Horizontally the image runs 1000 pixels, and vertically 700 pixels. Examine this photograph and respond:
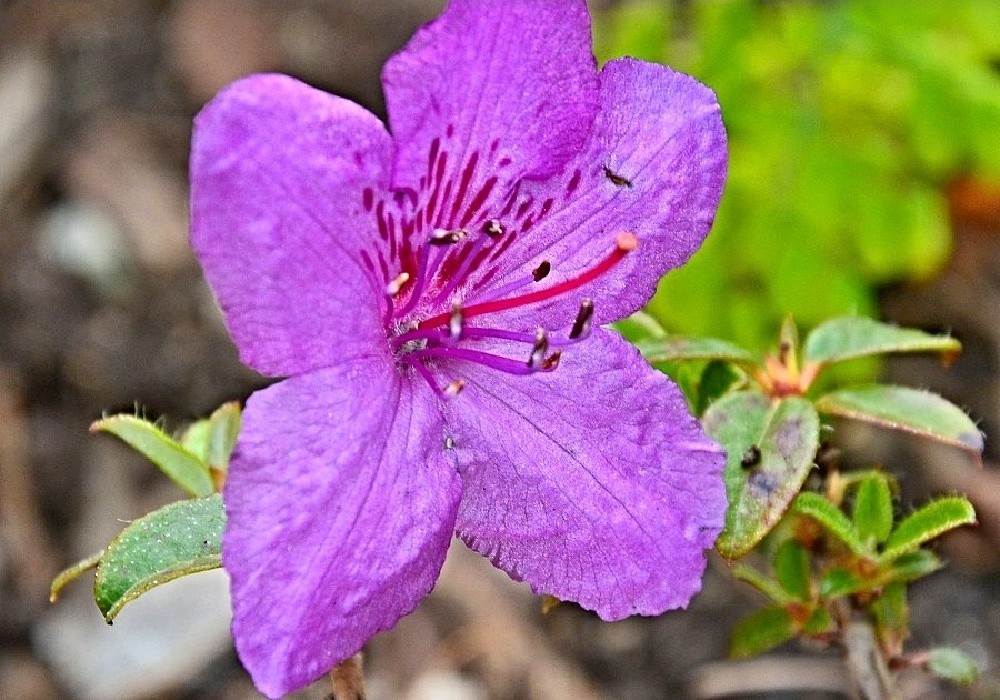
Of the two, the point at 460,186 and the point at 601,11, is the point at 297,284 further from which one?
the point at 601,11

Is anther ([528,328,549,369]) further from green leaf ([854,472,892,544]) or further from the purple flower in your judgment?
green leaf ([854,472,892,544])

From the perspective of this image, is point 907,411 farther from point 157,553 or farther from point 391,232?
point 157,553

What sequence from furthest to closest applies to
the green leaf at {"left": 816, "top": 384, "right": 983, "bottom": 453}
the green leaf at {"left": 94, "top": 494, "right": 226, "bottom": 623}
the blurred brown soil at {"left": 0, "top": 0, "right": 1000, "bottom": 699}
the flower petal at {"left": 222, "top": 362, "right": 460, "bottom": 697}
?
the blurred brown soil at {"left": 0, "top": 0, "right": 1000, "bottom": 699} < the green leaf at {"left": 816, "top": 384, "right": 983, "bottom": 453} < the green leaf at {"left": 94, "top": 494, "right": 226, "bottom": 623} < the flower petal at {"left": 222, "top": 362, "right": 460, "bottom": 697}

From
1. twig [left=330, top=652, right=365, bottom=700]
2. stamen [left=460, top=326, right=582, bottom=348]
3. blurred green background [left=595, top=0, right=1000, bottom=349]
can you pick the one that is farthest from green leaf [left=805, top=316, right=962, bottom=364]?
blurred green background [left=595, top=0, right=1000, bottom=349]

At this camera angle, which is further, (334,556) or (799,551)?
(799,551)

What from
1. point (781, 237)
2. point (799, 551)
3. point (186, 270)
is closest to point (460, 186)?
point (799, 551)

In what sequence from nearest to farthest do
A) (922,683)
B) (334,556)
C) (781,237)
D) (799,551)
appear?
(334,556), (799,551), (922,683), (781,237)

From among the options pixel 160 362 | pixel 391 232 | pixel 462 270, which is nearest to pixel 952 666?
pixel 462 270
